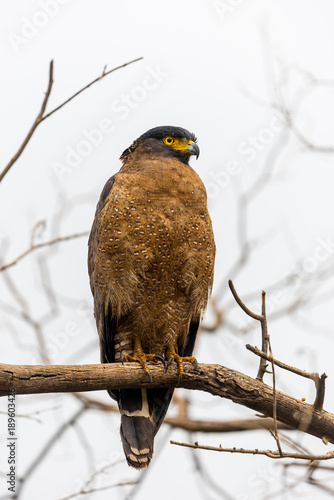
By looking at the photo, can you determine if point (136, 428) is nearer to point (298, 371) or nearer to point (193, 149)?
point (298, 371)

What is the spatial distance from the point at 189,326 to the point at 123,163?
5.01 feet

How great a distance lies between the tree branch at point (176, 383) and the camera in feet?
11.5

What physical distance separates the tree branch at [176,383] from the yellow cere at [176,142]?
1970 millimetres

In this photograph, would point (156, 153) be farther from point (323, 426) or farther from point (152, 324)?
point (323, 426)

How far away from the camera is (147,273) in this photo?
181 inches

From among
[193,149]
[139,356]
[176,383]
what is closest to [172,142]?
[193,149]

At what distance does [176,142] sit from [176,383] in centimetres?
214

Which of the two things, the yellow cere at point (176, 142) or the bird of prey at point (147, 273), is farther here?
the yellow cere at point (176, 142)

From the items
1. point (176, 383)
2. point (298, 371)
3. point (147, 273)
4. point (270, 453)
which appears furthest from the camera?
point (147, 273)

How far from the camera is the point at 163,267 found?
15.2 feet

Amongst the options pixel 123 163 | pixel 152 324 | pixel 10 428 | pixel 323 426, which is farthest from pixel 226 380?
pixel 123 163

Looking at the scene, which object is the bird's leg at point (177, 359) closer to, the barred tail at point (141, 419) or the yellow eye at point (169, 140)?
the barred tail at point (141, 419)

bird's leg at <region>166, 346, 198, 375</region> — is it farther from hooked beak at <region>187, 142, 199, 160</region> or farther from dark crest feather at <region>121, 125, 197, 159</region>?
dark crest feather at <region>121, 125, 197, 159</region>

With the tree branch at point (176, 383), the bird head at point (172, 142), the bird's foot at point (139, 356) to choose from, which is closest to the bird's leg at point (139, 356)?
the bird's foot at point (139, 356)
